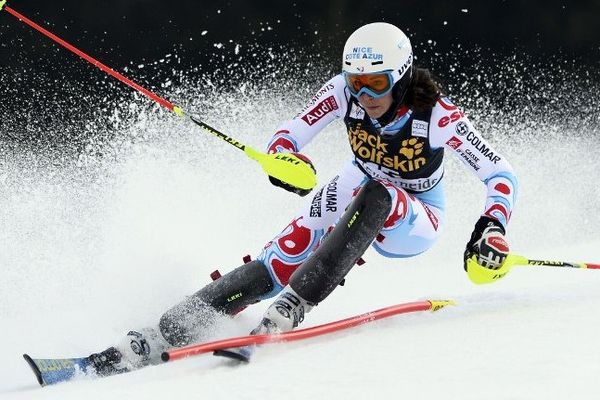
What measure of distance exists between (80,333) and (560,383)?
1.91m

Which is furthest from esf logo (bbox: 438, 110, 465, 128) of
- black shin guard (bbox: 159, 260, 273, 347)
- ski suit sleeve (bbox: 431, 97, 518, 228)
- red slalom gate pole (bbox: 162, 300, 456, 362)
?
black shin guard (bbox: 159, 260, 273, 347)

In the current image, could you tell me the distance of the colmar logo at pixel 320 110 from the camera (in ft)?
10.4

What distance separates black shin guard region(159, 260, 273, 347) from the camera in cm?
287

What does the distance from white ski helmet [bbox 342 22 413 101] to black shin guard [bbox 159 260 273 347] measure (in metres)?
0.70

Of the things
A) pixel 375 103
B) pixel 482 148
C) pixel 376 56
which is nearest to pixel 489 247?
pixel 482 148

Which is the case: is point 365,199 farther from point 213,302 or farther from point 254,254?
point 254,254

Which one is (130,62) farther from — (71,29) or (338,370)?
(338,370)

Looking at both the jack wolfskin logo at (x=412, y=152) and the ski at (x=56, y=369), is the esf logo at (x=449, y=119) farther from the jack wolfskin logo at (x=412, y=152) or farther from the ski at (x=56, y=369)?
the ski at (x=56, y=369)

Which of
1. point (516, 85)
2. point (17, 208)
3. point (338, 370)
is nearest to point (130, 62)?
point (17, 208)

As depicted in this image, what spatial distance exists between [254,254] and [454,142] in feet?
7.00

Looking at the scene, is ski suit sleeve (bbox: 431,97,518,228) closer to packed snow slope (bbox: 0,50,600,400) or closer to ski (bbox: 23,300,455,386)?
packed snow slope (bbox: 0,50,600,400)

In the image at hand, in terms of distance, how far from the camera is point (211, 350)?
2408 millimetres

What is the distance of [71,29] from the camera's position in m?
6.83

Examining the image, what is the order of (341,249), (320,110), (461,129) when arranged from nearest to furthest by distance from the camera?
1. (341,249)
2. (461,129)
3. (320,110)
